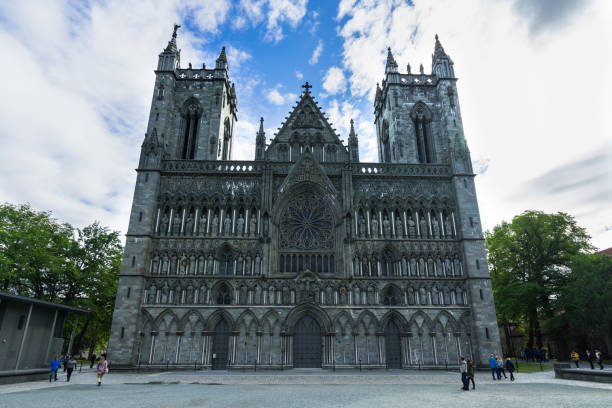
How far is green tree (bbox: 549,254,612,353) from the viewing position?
91.9 feet

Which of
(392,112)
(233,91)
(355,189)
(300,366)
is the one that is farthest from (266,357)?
(233,91)

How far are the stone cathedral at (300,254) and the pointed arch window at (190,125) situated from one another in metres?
0.23

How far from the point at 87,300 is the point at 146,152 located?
51.6 ft

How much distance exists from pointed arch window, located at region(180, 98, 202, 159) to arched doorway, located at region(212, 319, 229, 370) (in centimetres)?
1644

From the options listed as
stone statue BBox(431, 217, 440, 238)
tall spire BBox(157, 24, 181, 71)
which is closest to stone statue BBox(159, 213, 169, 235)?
tall spire BBox(157, 24, 181, 71)

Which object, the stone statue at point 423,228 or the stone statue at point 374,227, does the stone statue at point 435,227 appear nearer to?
the stone statue at point 423,228

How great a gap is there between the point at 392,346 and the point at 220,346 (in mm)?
12844

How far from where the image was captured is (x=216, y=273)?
93.3ft

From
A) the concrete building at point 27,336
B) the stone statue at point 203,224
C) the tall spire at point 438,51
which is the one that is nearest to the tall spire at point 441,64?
the tall spire at point 438,51

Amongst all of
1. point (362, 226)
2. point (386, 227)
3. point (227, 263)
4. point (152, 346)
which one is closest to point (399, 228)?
point (386, 227)

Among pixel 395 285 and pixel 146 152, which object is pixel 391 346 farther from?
pixel 146 152

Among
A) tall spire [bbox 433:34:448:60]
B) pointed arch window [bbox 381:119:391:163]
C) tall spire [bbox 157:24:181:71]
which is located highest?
tall spire [bbox 433:34:448:60]

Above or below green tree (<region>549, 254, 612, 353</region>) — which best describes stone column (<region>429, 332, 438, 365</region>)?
below

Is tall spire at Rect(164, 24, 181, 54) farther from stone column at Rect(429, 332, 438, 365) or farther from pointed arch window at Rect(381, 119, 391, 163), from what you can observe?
stone column at Rect(429, 332, 438, 365)
